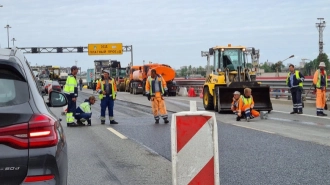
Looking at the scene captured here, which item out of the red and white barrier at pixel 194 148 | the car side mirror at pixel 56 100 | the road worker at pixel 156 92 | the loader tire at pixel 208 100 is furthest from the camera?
the loader tire at pixel 208 100

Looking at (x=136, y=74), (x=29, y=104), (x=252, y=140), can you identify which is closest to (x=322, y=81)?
(x=252, y=140)

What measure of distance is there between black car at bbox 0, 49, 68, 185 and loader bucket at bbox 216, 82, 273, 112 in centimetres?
1670

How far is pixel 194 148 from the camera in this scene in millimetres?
5188

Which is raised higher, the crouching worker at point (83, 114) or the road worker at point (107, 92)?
the road worker at point (107, 92)

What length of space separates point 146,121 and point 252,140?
6131 millimetres

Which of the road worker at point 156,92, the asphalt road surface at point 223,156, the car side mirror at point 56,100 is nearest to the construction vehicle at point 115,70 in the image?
the road worker at point 156,92

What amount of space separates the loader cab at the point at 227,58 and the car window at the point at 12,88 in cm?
1887

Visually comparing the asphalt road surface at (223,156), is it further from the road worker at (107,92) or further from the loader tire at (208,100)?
the loader tire at (208,100)

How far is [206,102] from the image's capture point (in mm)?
23625

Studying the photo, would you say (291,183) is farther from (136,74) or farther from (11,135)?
(136,74)

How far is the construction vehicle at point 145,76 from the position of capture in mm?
41900

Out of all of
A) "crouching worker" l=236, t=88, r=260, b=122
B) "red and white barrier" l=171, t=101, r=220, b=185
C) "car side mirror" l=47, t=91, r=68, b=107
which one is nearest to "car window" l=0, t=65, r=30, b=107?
"red and white barrier" l=171, t=101, r=220, b=185

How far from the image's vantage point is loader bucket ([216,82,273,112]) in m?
20.9

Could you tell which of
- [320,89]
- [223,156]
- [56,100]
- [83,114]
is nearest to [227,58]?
[320,89]
